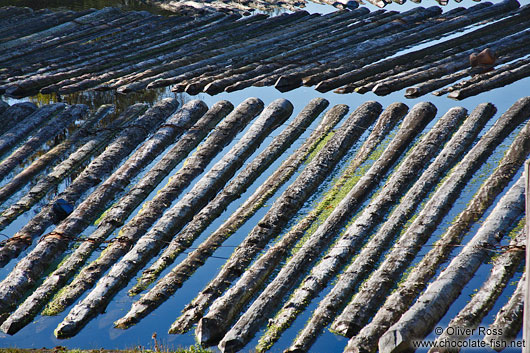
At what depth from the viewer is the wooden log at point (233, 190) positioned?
41.4 feet

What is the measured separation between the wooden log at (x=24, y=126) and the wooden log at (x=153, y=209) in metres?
4.88

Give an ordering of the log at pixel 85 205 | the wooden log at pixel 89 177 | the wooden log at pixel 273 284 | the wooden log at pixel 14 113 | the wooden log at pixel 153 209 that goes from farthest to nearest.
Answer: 1. the wooden log at pixel 14 113
2. the wooden log at pixel 89 177
3. the log at pixel 85 205
4. the wooden log at pixel 153 209
5. the wooden log at pixel 273 284

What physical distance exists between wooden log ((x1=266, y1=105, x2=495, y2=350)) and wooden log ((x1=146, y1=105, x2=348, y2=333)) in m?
1.91

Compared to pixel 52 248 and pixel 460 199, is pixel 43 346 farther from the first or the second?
pixel 460 199

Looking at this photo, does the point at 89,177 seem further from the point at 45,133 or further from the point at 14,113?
the point at 14,113

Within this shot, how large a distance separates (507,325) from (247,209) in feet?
19.8

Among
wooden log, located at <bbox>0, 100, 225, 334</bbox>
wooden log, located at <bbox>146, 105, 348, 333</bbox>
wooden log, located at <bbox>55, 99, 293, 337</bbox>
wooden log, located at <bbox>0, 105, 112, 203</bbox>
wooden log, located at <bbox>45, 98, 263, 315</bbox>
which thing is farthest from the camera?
wooden log, located at <bbox>0, 105, 112, 203</bbox>

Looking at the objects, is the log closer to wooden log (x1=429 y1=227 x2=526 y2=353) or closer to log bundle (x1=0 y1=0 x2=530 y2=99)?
log bundle (x1=0 y1=0 x2=530 y2=99)

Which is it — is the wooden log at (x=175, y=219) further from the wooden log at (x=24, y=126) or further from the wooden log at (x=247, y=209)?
the wooden log at (x=24, y=126)

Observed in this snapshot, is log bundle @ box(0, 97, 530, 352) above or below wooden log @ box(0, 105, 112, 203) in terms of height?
above

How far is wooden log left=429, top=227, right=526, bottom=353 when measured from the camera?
9.69 metres

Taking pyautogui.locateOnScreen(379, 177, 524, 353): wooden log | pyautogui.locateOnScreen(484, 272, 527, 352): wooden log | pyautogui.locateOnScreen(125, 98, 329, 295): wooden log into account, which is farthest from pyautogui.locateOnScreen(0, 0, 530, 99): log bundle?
pyautogui.locateOnScreen(484, 272, 527, 352): wooden log

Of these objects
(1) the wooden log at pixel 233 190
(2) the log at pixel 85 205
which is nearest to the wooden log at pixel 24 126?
(2) the log at pixel 85 205

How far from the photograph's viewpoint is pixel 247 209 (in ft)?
46.8
